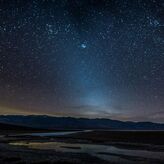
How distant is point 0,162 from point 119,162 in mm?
10340

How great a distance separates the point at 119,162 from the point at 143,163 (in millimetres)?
2216

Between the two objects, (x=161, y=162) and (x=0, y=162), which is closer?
(x=0, y=162)

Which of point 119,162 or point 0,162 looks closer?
point 0,162

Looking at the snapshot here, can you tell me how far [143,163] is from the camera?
26.7m

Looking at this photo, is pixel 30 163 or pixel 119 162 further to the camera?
pixel 119 162

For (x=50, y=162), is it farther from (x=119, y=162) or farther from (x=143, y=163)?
(x=143, y=163)

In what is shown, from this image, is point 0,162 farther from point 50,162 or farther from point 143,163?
point 143,163

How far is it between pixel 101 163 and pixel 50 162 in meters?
4.46

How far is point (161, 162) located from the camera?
27.0 metres

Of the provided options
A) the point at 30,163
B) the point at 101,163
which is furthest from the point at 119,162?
the point at 30,163

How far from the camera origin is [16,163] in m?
24.8

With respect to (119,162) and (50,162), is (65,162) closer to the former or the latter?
(50,162)

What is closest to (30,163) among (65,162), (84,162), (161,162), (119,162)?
(65,162)

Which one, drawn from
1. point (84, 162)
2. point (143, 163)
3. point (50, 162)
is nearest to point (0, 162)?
point (50, 162)
